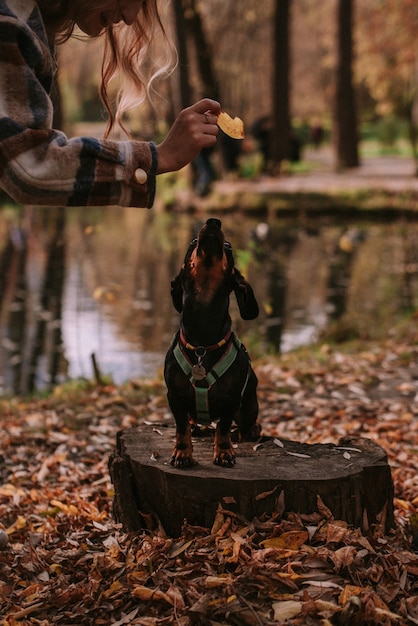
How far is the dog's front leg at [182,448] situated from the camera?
3.79m

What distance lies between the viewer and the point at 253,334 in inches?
416

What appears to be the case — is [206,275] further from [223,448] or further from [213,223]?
[223,448]

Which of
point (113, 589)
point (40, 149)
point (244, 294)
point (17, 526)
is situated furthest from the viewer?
point (17, 526)

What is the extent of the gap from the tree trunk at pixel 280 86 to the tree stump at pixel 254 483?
2301 cm

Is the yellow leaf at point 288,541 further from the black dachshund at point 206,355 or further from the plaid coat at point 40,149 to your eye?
the plaid coat at point 40,149

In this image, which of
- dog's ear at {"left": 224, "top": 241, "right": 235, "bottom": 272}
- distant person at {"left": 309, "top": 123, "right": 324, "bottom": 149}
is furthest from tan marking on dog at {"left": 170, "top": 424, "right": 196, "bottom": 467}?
distant person at {"left": 309, "top": 123, "right": 324, "bottom": 149}

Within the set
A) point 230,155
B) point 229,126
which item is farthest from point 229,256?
point 230,155

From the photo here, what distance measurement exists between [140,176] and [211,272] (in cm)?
88

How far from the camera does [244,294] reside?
12.3ft

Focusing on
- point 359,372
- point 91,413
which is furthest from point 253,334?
point 91,413

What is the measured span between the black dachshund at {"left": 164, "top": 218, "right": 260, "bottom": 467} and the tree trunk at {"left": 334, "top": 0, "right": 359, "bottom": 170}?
23.4m

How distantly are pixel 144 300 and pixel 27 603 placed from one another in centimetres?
939

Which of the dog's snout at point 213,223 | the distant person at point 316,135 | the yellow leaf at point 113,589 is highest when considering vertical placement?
the distant person at point 316,135

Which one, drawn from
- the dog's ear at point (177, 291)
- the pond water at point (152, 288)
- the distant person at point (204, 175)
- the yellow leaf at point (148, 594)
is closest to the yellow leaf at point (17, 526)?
the yellow leaf at point (148, 594)
